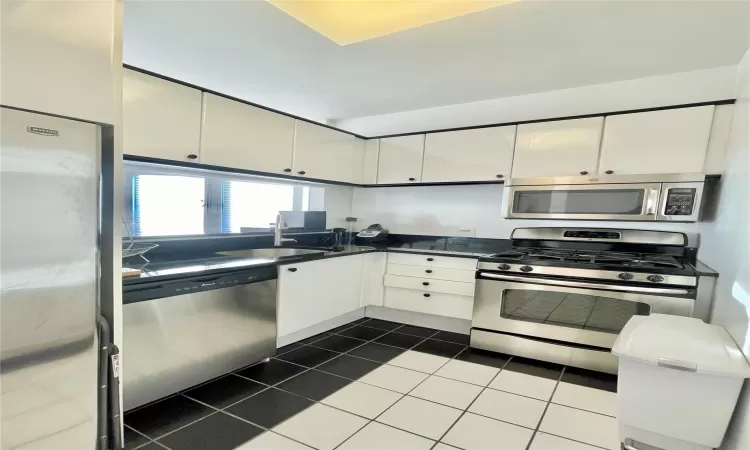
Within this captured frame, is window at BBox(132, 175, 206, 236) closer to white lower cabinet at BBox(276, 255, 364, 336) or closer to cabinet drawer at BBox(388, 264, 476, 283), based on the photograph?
white lower cabinet at BBox(276, 255, 364, 336)

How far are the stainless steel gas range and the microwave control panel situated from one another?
11.4 inches

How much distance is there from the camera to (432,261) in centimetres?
341

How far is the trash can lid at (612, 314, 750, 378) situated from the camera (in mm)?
1290

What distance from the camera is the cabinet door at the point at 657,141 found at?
255 centimetres

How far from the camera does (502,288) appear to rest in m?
2.94

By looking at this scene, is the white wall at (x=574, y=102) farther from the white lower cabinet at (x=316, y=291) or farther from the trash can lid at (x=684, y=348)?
the trash can lid at (x=684, y=348)

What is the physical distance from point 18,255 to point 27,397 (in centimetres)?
41

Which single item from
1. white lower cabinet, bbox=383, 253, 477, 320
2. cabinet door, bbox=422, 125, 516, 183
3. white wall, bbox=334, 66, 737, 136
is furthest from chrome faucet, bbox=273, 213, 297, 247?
white wall, bbox=334, 66, 737, 136

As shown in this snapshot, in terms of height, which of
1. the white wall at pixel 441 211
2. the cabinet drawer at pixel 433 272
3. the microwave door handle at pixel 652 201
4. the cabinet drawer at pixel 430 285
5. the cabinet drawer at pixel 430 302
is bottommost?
the cabinet drawer at pixel 430 302

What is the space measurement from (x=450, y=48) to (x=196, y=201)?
2206 mm

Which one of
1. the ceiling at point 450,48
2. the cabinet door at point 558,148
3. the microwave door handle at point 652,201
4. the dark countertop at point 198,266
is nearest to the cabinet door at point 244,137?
the ceiling at point 450,48

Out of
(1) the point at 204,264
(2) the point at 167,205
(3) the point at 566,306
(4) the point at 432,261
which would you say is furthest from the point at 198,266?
(3) the point at 566,306

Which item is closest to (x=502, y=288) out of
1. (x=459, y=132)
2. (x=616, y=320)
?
(x=616, y=320)

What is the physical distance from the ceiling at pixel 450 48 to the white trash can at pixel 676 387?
1669mm
